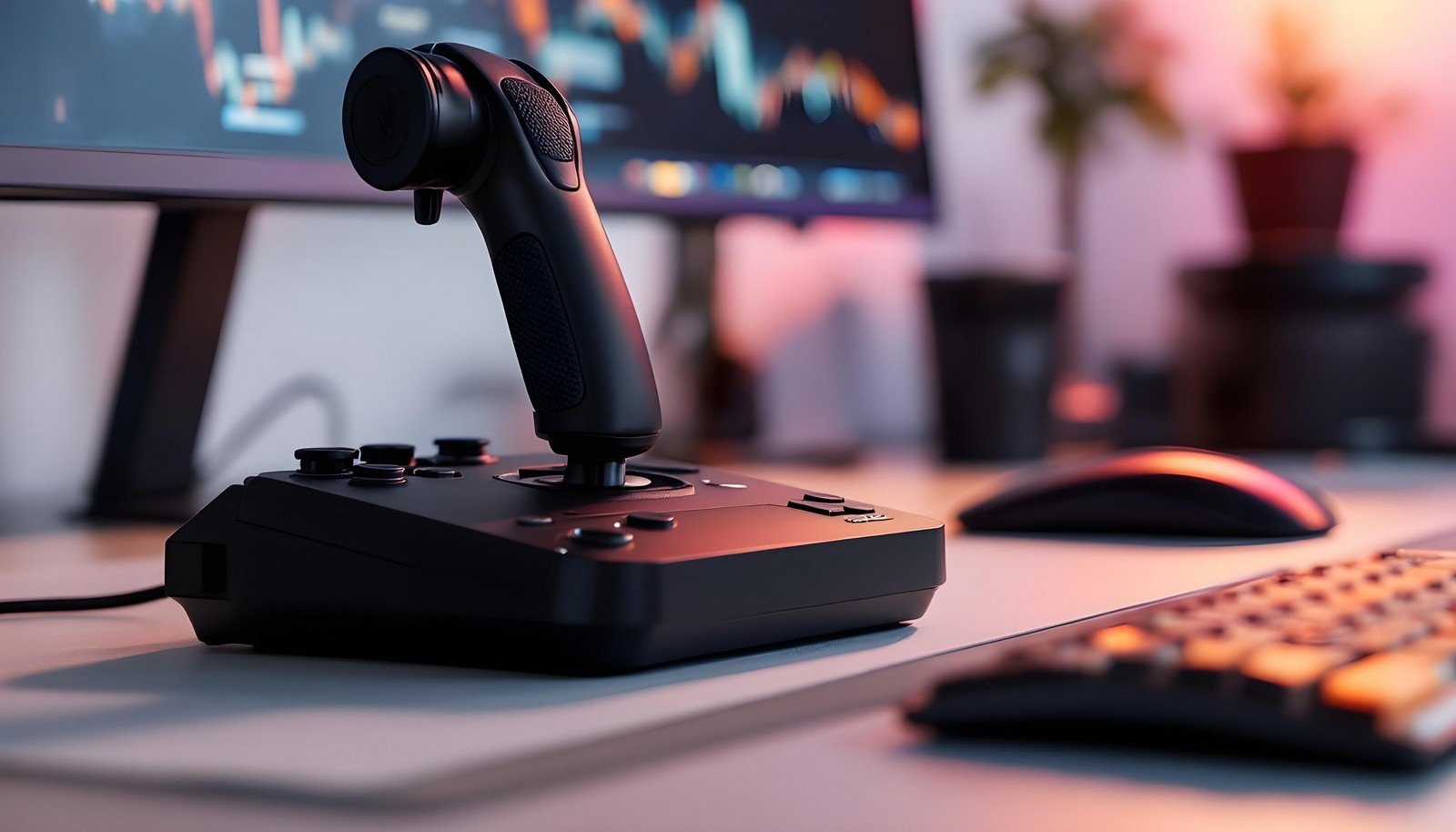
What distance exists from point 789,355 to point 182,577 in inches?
47.5

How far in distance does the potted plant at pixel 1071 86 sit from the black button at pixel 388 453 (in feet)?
5.20

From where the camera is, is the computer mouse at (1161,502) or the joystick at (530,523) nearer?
the joystick at (530,523)

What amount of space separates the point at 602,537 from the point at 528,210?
13 cm

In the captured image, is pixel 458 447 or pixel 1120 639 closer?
pixel 1120 639

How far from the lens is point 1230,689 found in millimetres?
305

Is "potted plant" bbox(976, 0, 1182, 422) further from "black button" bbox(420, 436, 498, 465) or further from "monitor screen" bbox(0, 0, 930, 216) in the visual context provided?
"black button" bbox(420, 436, 498, 465)

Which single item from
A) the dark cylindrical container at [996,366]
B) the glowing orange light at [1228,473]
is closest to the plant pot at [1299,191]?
the dark cylindrical container at [996,366]

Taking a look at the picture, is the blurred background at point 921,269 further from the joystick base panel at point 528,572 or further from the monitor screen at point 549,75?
the joystick base panel at point 528,572

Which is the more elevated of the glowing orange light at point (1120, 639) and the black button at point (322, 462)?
the black button at point (322, 462)

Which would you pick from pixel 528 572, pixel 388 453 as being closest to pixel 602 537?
pixel 528 572

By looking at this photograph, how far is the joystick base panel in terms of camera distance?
40 cm

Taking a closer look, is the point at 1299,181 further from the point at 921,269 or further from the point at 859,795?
the point at 859,795

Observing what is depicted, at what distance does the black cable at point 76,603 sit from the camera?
53 cm

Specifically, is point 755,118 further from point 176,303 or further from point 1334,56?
point 1334,56
